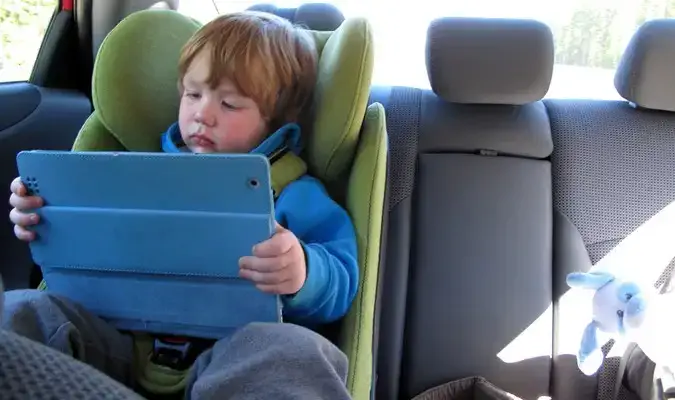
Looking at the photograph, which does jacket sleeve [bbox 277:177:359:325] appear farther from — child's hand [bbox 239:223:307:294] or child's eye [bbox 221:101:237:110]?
child's eye [bbox 221:101:237:110]

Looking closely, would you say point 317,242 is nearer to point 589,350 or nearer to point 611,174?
point 589,350

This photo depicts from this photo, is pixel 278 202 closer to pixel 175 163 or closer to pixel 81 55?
pixel 175 163

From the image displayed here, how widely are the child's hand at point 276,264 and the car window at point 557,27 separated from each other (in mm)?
966

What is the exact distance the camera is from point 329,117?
4.29 feet

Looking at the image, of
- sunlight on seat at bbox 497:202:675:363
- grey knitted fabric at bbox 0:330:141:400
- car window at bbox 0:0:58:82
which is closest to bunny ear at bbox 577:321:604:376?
sunlight on seat at bbox 497:202:675:363

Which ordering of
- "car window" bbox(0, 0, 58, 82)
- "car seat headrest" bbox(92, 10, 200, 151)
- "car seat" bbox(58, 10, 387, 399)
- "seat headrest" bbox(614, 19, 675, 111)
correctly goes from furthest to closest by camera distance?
"car window" bbox(0, 0, 58, 82), "seat headrest" bbox(614, 19, 675, 111), "car seat headrest" bbox(92, 10, 200, 151), "car seat" bbox(58, 10, 387, 399)

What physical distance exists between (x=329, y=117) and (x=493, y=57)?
451 millimetres

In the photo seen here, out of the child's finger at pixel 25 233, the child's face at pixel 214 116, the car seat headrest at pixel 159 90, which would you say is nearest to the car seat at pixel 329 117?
the car seat headrest at pixel 159 90

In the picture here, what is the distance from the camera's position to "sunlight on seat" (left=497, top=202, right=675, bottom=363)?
160 centimetres

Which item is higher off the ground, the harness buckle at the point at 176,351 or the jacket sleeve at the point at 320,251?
the jacket sleeve at the point at 320,251

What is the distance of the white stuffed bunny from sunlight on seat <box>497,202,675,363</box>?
0.15 meters

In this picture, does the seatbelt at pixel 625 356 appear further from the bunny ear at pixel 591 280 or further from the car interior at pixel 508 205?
the bunny ear at pixel 591 280

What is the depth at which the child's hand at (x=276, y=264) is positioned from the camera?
1.01 meters

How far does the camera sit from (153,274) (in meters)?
1.10
